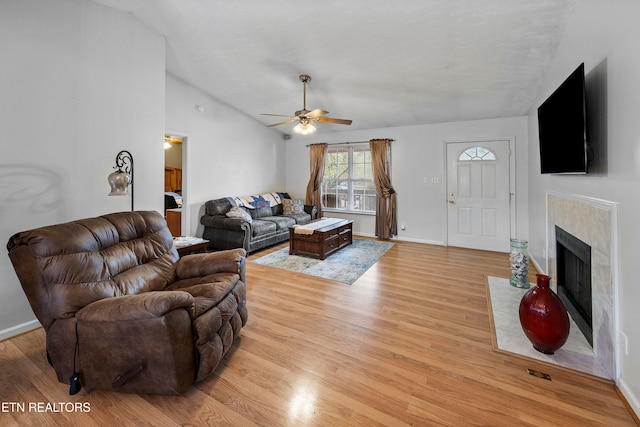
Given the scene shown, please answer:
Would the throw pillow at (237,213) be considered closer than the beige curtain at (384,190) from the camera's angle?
Yes

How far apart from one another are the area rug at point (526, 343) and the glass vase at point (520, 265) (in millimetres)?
412

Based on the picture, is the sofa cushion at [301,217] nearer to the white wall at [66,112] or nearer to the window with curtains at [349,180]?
the window with curtains at [349,180]

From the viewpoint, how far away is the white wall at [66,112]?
2.18 m

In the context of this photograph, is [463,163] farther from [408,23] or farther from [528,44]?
[408,23]

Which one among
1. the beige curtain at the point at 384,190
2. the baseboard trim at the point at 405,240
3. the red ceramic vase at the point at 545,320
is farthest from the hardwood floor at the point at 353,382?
the beige curtain at the point at 384,190

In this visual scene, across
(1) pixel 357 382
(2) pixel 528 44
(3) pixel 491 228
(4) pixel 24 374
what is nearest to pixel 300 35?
(2) pixel 528 44

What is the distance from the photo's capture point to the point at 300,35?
2920 millimetres

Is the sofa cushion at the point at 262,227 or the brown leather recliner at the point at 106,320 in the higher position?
the sofa cushion at the point at 262,227

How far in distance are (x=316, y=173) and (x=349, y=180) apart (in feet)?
2.60

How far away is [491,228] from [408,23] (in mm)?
3748

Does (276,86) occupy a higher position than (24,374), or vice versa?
(276,86)

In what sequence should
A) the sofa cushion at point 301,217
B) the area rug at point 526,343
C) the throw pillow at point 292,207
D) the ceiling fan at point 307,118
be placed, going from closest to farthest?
the area rug at point 526,343 → the ceiling fan at point 307,118 → the sofa cushion at point 301,217 → the throw pillow at point 292,207

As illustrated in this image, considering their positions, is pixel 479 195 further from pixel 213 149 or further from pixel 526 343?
pixel 213 149

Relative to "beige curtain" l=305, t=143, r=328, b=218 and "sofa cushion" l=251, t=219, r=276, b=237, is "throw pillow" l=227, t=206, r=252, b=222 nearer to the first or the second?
"sofa cushion" l=251, t=219, r=276, b=237
